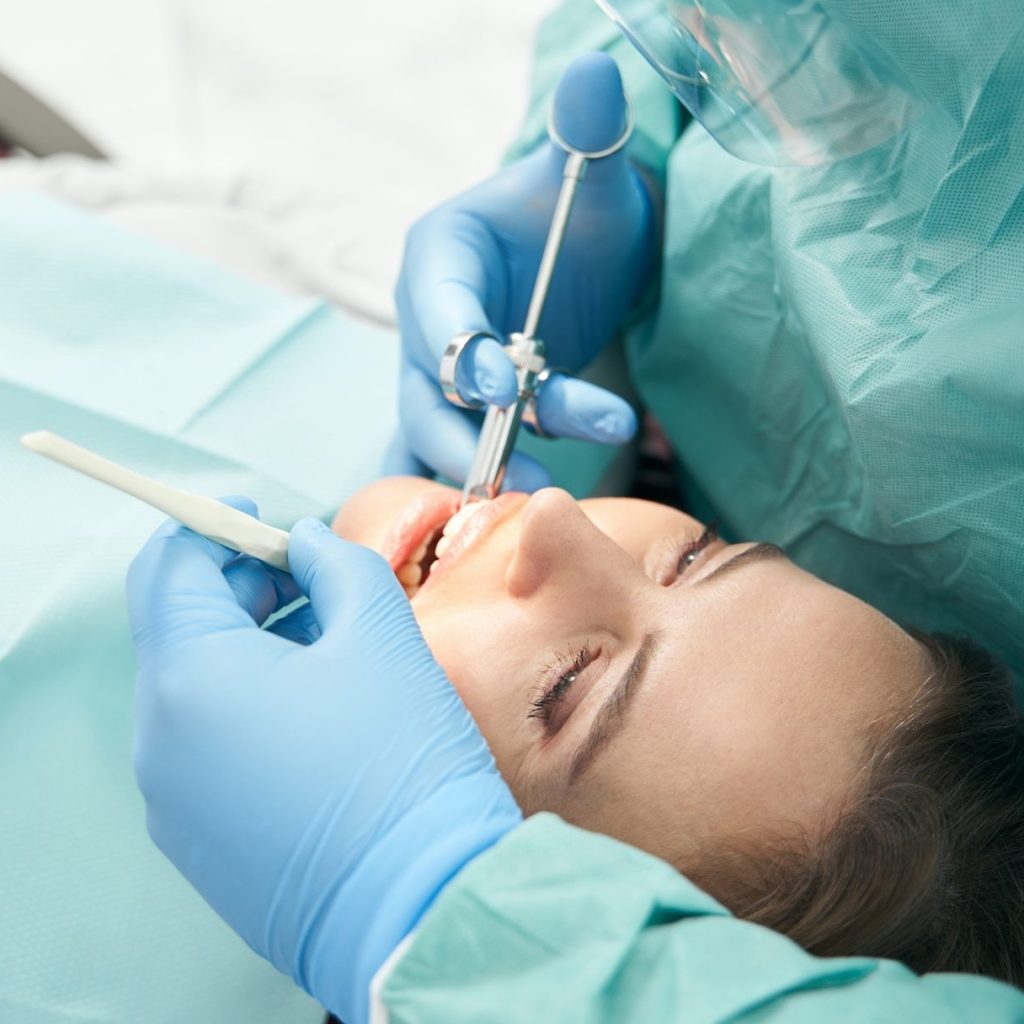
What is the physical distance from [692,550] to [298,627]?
0.36 metres

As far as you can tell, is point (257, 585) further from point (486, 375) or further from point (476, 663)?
point (486, 375)

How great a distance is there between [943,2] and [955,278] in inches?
9.0

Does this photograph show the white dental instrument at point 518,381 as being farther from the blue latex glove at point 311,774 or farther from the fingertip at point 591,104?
the blue latex glove at point 311,774

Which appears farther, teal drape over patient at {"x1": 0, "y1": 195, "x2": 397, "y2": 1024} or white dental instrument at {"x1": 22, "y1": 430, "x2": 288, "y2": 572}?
teal drape over patient at {"x1": 0, "y1": 195, "x2": 397, "y2": 1024}

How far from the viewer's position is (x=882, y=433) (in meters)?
0.97

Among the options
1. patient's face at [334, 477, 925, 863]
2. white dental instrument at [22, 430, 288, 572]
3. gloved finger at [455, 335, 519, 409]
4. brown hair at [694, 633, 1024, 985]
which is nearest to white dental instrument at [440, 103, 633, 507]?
gloved finger at [455, 335, 519, 409]

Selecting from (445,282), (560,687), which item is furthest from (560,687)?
(445,282)

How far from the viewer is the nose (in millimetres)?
820

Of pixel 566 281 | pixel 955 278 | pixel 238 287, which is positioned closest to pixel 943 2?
pixel 955 278

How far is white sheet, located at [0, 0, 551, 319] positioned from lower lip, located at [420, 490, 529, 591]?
0.68 meters

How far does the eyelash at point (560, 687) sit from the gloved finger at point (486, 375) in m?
0.28

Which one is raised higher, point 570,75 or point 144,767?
point 570,75

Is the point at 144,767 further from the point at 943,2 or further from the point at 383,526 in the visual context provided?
the point at 943,2

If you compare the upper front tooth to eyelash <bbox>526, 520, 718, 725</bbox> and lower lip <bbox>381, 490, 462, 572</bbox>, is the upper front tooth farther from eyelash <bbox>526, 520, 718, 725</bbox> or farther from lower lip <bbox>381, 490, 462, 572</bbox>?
eyelash <bbox>526, 520, 718, 725</bbox>
